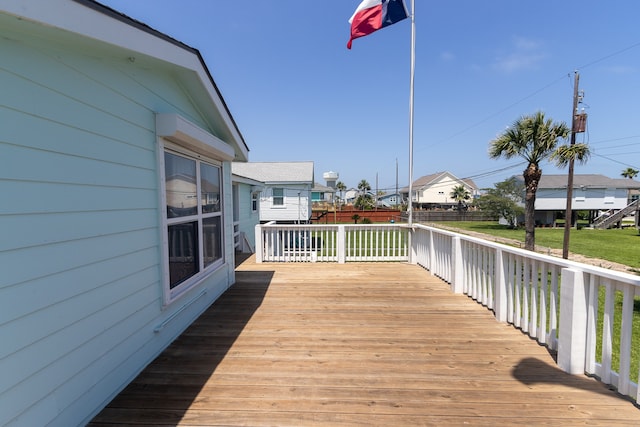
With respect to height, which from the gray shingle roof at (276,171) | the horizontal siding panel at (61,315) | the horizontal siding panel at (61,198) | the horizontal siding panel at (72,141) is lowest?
the horizontal siding panel at (61,315)

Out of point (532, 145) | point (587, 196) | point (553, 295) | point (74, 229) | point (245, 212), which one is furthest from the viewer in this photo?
point (587, 196)

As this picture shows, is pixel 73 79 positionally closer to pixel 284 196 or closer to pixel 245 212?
pixel 245 212

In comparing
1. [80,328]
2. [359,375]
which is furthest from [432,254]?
[80,328]

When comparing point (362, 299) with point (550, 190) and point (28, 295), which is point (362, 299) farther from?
point (550, 190)

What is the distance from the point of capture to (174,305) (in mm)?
2992

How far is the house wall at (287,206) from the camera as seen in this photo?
16922 millimetres

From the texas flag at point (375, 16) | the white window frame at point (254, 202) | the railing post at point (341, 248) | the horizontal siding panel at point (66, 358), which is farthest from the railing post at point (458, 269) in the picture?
the white window frame at point (254, 202)

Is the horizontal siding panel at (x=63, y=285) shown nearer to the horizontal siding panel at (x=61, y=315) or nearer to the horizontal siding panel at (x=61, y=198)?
the horizontal siding panel at (x=61, y=315)

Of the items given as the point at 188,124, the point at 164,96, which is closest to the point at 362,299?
the point at 188,124

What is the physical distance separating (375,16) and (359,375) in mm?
6795

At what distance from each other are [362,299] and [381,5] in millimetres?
6022

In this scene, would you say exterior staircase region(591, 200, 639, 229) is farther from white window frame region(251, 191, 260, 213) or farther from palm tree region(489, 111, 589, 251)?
white window frame region(251, 191, 260, 213)

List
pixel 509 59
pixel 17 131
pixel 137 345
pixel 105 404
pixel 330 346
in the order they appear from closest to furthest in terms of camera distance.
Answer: pixel 17 131 → pixel 105 404 → pixel 137 345 → pixel 330 346 → pixel 509 59

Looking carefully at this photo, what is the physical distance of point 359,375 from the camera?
2305 mm
